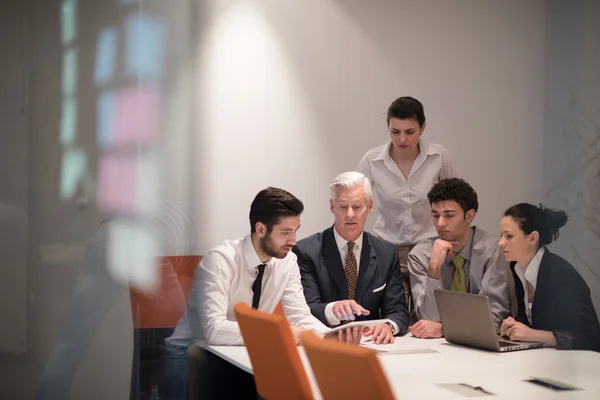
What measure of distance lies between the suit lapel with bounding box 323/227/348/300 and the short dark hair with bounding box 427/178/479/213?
2.67ft

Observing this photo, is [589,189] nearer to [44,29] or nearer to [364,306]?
[364,306]

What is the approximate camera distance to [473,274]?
545 centimetres

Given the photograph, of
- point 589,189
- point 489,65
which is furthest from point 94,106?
point 589,189

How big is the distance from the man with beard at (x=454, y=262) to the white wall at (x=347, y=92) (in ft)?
0.75

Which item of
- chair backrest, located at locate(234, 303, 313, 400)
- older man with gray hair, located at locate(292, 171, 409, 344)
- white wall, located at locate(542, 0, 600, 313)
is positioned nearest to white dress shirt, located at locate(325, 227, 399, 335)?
older man with gray hair, located at locate(292, 171, 409, 344)

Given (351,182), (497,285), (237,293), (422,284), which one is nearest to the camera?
(237,293)

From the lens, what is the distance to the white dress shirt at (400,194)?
18.9ft

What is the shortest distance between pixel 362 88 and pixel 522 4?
1.34 metres

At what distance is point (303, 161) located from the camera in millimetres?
5703

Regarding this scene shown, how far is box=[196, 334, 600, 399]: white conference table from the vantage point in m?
3.42

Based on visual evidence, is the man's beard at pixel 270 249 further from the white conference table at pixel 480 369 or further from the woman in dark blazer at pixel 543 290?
the woman in dark blazer at pixel 543 290

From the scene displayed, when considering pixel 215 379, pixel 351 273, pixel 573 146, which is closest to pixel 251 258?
pixel 351 273

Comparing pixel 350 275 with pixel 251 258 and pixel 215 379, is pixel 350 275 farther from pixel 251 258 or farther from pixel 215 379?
pixel 215 379

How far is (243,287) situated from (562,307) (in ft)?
6.11
